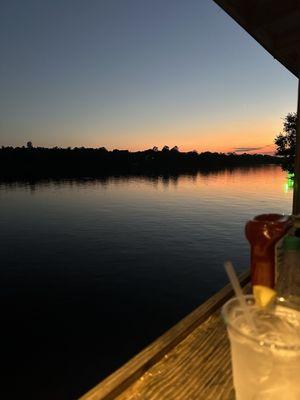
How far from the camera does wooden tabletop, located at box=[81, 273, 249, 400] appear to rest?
163 cm

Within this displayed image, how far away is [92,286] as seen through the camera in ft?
61.9

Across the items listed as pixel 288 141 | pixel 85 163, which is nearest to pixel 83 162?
pixel 85 163

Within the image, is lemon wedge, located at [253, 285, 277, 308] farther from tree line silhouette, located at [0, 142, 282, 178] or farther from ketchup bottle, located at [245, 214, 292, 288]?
tree line silhouette, located at [0, 142, 282, 178]

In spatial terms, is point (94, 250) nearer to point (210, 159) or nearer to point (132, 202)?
point (132, 202)

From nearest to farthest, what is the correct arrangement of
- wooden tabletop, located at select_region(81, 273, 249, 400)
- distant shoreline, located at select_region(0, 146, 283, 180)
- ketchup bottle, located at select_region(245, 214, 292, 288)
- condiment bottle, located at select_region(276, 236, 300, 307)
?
1. ketchup bottle, located at select_region(245, 214, 292, 288)
2. wooden tabletop, located at select_region(81, 273, 249, 400)
3. condiment bottle, located at select_region(276, 236, 300, 307)
4. distant shoreline, located at select_region(0, 146, 283, 180)

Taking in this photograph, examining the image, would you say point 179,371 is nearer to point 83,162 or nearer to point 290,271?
point 290,271

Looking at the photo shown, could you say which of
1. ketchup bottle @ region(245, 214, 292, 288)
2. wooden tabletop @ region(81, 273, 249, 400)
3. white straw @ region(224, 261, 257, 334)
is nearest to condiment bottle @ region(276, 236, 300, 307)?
wooden tabletop @ region(81, 273, 249, 400)

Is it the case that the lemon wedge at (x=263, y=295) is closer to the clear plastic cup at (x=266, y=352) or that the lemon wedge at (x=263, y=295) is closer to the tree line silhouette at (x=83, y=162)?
the clear plastic cup at (x=266, y=352)

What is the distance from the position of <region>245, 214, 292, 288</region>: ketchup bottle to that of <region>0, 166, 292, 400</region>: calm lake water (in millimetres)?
11391

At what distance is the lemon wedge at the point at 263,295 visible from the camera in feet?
4.14

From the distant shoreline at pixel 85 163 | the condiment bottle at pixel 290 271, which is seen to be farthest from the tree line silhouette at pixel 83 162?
the condiment bottle at pixel 290 271

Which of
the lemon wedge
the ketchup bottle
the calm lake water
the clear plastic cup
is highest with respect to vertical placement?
the ketchup bottle

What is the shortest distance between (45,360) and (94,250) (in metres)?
12.1

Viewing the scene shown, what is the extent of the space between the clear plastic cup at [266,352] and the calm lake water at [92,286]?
11.4 m
